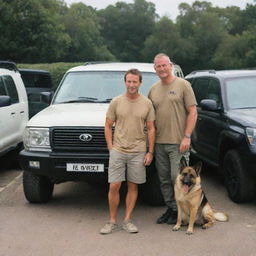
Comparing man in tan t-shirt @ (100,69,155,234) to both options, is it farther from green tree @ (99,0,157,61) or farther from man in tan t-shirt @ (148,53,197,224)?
green tree @ (99,0,157,61)

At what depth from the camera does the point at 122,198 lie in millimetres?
6898

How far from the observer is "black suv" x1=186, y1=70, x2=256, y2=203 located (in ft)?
20.2

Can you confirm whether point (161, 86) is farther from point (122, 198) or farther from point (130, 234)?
point (122, 198)

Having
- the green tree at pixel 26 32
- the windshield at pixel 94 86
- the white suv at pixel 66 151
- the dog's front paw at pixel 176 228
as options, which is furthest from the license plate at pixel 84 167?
the green tree at pixel 26 32

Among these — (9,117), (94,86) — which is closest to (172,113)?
(94,86)

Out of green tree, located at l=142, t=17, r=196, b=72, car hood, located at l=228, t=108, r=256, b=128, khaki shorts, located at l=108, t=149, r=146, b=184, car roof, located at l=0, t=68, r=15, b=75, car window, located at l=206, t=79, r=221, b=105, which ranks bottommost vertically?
green tree, located at l=142, t=17, r=196, b=72

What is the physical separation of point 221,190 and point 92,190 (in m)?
1.97

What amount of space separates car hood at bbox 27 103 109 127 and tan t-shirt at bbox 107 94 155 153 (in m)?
0.60

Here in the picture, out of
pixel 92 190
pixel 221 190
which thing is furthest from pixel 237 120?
pixel 92 190

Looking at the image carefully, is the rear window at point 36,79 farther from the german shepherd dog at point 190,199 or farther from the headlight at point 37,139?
the german shepherd dog at point 190,199

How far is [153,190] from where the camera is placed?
6211mm

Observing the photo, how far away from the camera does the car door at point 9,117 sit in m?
8.05

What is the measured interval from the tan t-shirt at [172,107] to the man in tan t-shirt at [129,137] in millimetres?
136

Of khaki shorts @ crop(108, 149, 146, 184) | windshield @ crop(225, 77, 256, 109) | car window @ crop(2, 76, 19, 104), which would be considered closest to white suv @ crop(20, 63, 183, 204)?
khaki shorts @ crop(108, 149, 146, 184)
